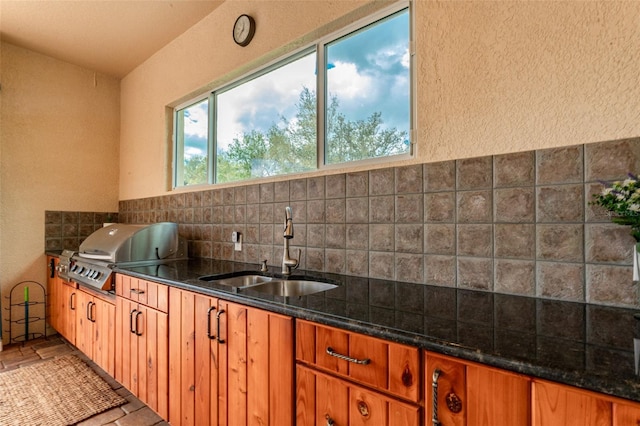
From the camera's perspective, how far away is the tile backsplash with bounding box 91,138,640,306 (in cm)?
108

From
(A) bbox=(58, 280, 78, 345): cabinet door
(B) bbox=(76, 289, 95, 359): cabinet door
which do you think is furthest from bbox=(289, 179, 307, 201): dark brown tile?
(A) bbox=(58, 280, 78, 345): cabinet door

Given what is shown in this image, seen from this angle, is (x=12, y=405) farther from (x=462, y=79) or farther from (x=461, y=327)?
(x=462, y=79)

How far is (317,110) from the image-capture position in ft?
6.55

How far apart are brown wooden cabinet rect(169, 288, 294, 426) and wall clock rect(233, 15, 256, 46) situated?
5.62 feet

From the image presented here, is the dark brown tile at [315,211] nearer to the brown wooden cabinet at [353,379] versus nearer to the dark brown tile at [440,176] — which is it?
the dark brown tile at [440,176]

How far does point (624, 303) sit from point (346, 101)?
59.4 inches

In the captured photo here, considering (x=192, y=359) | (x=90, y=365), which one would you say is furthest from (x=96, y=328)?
(x=192, y=359)

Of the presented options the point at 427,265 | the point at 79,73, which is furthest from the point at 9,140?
the point at 427,265

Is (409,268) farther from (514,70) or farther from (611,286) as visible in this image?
(514,70)

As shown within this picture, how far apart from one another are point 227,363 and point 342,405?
1.99 ft

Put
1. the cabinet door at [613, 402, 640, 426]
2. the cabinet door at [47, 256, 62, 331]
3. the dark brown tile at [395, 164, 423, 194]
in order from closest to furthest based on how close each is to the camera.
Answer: the cabinet door at [613, 402, 640, 426] → the dark brown tile at [395, 164, 423, 194] → the cabinet door at [47, 256, 62, 331]

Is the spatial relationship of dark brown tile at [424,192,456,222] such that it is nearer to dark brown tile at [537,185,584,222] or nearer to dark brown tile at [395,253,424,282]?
dark brown tile at [395,253,424,282]

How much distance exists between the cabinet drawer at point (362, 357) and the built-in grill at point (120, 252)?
1651mm

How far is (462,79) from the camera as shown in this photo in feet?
4.50
